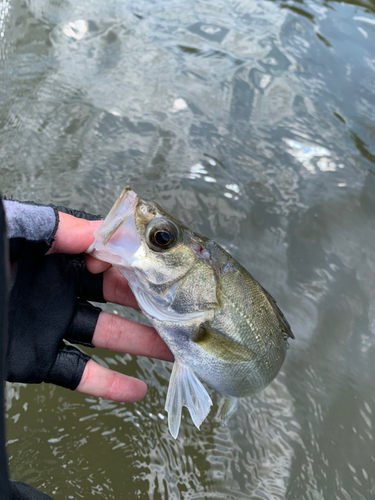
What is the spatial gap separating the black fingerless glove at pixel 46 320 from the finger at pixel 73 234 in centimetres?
23

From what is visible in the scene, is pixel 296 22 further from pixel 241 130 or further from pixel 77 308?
pixel 77 308

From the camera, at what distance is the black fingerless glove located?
8.18 ft

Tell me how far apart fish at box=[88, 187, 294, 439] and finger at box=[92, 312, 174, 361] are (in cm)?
35

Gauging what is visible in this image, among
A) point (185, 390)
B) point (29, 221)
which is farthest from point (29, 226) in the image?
point (185, 390)

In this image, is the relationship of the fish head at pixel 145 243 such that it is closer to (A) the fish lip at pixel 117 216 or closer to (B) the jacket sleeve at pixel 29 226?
(A) the fish lip at pixel 117 216

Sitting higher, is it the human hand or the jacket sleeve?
the jacket sleeve

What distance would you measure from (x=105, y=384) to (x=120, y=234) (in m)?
1.04

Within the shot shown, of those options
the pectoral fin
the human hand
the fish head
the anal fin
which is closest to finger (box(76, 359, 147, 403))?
the human hand

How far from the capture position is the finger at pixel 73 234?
2.26m

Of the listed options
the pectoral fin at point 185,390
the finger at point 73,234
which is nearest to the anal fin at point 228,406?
the pectoral fin at point 185,390

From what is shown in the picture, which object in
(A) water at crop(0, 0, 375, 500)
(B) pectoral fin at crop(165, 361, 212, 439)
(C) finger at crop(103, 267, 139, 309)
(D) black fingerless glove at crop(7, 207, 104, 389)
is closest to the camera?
(B) pectoral fin at crop(165, 361, 212, 439)

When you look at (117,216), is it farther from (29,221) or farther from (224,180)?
(224,180)

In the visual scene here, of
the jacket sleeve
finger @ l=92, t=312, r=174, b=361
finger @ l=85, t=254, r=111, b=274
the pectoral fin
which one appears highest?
the jacket sleeve

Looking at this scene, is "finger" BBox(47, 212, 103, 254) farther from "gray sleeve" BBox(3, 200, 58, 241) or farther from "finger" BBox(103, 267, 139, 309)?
Result: "finger" BBox(103, 267, 139, 309)
